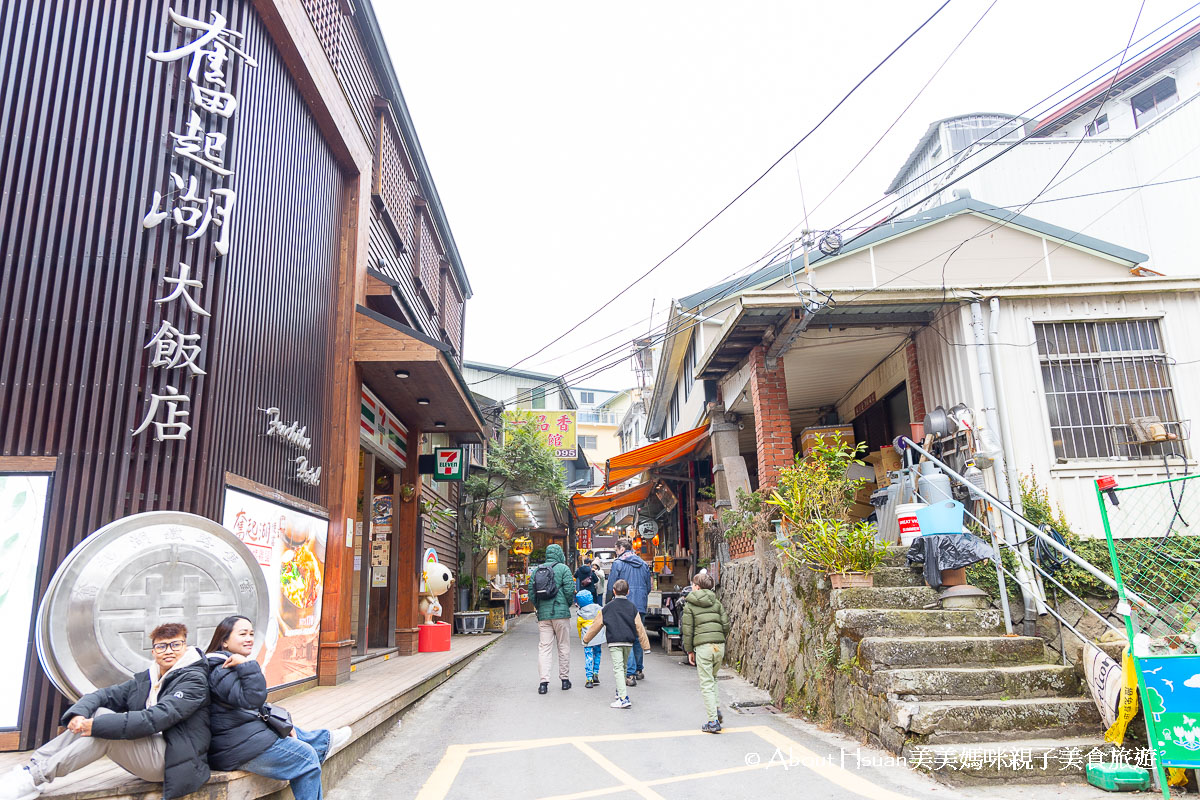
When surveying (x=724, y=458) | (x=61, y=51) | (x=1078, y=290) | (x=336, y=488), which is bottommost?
(x=336, y=488)

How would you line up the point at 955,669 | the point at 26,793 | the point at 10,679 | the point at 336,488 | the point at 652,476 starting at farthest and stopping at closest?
the point at 652,476 → the point at 336,488 → the point at 955,669 → the point at 10,679 → the point at 26,793

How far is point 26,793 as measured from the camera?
3.60m

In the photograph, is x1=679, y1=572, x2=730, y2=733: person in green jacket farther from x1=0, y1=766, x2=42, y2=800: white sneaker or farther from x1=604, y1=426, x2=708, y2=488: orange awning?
x1=604, y1=426, x2=708, y2=488: orange awning

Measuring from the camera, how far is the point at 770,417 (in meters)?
10.3

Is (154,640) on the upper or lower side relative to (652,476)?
lower

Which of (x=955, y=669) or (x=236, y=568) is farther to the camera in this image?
(x=955, y=669)

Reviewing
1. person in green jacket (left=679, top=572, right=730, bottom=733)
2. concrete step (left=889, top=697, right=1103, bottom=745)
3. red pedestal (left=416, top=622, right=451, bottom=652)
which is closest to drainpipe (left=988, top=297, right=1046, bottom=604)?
concrete step (left=889, top=697, right=1103, bottom=745)

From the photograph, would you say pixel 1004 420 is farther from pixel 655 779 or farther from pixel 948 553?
pixel 655 779

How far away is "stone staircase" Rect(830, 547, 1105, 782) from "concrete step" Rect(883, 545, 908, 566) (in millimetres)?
627

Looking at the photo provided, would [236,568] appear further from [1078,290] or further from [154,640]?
[1078,290]

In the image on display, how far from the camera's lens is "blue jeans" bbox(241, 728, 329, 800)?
13.5 feet

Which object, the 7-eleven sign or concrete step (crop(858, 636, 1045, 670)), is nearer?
concrete step (crop(858, 636, 1045, 670))

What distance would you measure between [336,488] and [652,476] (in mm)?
12273

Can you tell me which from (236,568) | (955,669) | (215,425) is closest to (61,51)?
(215,425)
